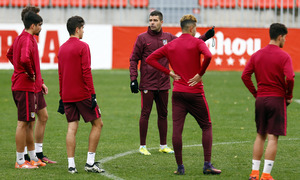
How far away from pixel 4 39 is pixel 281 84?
54.6ft

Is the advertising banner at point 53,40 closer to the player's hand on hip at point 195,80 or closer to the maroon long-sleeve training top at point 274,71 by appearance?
the player's hand on hip at point 195,80

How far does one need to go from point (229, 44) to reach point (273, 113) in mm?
15746

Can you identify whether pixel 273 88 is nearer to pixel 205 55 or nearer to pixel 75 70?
pixel 205 55

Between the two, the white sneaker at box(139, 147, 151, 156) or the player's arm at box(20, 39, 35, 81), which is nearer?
the player's arm at box(20, 39, 35, 81)

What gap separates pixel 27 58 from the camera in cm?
720

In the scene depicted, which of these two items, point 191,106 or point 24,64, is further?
point 24,64

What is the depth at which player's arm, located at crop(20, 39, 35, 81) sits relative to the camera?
7.20 metres

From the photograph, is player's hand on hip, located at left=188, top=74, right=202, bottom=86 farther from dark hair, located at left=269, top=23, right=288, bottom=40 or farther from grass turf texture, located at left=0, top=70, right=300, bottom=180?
grass turf texture, located at left=0, top=70, right=300, bottom=180

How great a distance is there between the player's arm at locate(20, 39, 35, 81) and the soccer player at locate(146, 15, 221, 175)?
59.4 inches

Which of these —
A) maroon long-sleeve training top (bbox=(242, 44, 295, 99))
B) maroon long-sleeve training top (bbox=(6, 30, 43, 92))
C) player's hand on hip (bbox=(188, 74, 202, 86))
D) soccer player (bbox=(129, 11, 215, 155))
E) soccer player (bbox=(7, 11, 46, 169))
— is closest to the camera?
maroon long-sleeve training top (bbox=(242, 44, 295, 99))

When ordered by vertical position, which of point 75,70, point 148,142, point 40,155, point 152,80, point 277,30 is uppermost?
point 277,30

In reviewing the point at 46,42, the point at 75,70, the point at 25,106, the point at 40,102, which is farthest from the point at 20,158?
the point at 46,42

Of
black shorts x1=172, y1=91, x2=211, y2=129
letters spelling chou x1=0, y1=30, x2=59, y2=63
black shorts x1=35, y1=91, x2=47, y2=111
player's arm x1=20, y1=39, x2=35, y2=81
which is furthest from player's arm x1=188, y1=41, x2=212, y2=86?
→ letters spelling chou x1=0, y1=30, x2=59, y2=63

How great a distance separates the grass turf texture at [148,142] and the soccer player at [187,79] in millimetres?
472
